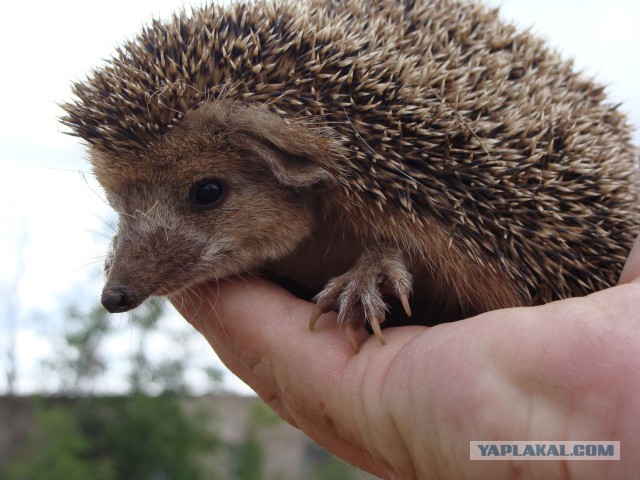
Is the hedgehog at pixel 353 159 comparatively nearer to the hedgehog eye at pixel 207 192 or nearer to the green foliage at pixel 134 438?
the hedgehog eye at pixel 207 192

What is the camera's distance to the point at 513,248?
3109 millimetres

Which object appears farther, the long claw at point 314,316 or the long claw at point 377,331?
the long claw at point 314,316

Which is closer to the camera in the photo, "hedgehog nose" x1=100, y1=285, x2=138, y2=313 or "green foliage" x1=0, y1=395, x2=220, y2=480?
"hedgehog nose" x1=100, y1=285, x2=138, y2=313

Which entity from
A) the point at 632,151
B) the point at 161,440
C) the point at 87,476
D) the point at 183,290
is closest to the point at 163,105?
the point at 183,290

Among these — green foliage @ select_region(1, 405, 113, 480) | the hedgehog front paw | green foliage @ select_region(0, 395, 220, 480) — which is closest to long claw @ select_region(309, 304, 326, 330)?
the hedgehog front paw

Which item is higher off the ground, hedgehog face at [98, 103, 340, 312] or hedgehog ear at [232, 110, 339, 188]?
hedgehog ear at [232, 110, 339, 188]

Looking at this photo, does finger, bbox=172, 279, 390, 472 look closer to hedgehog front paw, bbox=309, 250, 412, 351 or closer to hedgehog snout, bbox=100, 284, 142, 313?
hedgehog front paw, bbox=309, 250, 412, 351

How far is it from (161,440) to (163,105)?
75.5 ft

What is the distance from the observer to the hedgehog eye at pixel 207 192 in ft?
10.6

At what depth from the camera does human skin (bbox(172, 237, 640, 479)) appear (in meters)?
2.26

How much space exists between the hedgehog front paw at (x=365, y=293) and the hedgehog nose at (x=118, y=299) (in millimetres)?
834

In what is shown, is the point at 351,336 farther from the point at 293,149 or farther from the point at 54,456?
the point at 54,456

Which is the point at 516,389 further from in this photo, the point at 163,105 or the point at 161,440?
the point at 161,440

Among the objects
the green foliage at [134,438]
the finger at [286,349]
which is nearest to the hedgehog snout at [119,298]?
the finger at [286,349]
